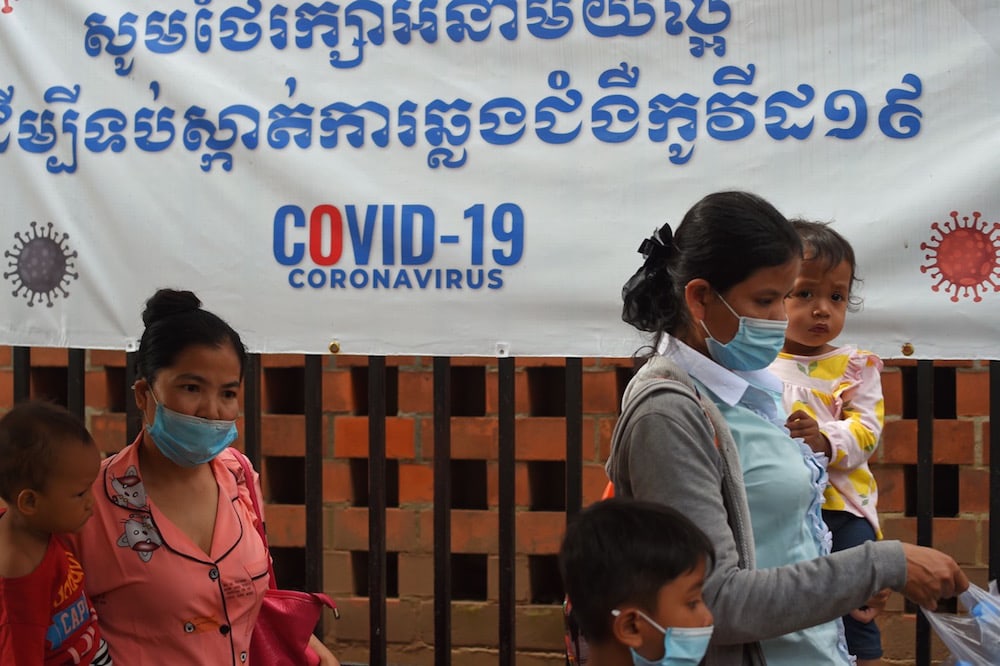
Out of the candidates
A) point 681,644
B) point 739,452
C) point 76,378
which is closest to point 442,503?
point 76,378

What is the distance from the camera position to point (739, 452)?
1.89 meters

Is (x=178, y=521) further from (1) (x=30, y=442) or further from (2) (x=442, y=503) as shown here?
(2) (x=442, y=503)

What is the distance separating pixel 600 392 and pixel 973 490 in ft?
3.98

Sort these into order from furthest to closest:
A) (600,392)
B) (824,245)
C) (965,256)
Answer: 1. (600,392)
2. (965,256)
3. (824,245)

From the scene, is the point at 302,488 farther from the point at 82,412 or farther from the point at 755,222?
the point at 755,222

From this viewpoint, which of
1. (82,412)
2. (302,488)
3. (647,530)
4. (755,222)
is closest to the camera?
(647,530)

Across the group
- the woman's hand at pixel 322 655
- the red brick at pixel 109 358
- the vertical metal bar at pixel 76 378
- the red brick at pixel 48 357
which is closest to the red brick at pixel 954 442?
the woman's hand at pixel 322 655

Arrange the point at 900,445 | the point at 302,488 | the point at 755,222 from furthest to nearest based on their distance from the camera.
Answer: the point at 302,488
the point at 900,445
the point at 755,222

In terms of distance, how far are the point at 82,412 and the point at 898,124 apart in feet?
7.74

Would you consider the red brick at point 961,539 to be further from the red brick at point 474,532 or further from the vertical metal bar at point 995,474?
the red brick at point 474,532

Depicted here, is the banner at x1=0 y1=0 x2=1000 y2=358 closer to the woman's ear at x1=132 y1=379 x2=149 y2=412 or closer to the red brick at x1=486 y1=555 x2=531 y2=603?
the woman's ear at x1=132 y1=379 x2=149 y2=412

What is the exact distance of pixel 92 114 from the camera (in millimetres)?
3193

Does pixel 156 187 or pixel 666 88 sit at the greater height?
pixel 666 88

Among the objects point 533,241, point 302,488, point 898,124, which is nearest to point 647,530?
point 533,241
